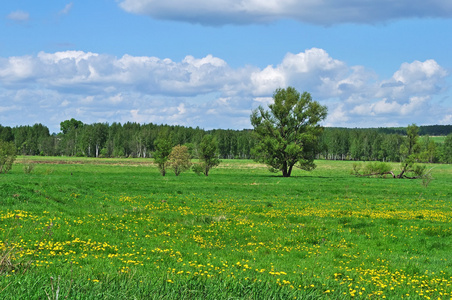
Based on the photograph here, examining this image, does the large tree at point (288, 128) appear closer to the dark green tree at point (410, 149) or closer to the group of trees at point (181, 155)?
the group of trees at point (181, 155)

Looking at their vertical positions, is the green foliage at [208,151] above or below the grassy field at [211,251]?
above

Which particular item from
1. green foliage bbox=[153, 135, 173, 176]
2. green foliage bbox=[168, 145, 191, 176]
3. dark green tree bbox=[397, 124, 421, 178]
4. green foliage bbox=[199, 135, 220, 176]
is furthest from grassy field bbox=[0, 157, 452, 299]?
dark green tree bbox=[397, 124, 421, 178]

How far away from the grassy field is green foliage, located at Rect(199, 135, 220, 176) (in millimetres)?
37090

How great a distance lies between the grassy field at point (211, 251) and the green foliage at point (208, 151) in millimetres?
37090

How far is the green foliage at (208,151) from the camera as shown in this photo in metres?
63.9

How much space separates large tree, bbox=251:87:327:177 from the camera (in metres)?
65.4

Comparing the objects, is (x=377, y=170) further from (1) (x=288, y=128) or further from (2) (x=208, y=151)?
(2) (x=208, y=151)

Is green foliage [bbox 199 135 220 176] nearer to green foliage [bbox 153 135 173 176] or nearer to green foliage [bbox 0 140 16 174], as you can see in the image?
green foliage [bbox 153 135 173 176]

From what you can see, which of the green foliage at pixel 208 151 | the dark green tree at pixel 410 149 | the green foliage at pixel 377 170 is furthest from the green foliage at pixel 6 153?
the dark green tree at pixel 410 149

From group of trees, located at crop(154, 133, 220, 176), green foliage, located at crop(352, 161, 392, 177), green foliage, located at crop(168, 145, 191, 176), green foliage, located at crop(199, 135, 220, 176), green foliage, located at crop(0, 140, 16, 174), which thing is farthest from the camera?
green foliage, located at crop(352, 161, 392, 177)

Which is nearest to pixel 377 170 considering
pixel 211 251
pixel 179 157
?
pixel 179 157

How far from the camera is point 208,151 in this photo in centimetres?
6419

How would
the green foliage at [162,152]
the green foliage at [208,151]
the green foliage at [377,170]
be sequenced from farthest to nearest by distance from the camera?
the green foliage at [377,170]
the green foliage at [208,151]
the green foliage at [162,152]

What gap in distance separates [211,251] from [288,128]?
54702 mm
